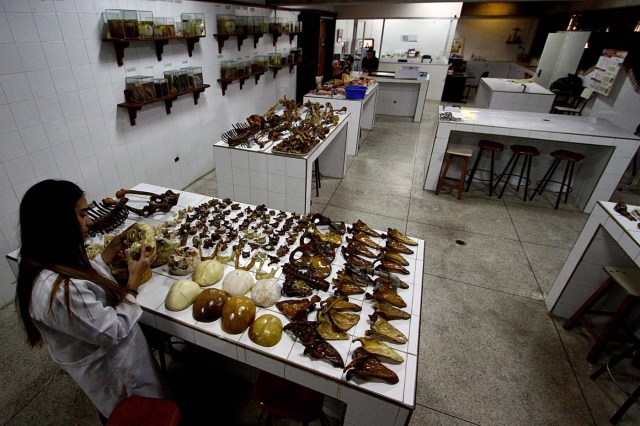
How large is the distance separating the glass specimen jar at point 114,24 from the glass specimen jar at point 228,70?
1.98m

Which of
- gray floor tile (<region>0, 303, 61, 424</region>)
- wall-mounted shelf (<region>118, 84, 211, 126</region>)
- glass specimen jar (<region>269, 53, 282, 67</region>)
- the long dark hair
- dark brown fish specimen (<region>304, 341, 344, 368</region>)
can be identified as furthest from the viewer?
glass specimen jar (<region>269, 53, 282, 67</region>)

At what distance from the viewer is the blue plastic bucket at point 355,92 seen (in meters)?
5.84

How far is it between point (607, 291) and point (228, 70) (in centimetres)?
557

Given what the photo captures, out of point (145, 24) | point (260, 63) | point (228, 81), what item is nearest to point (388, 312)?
point (145, 24)

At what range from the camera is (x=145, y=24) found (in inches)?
140

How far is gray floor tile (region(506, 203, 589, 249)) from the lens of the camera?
414cm

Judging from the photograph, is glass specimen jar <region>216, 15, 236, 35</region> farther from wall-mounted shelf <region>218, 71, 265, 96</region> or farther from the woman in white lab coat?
the woman in white lab coat

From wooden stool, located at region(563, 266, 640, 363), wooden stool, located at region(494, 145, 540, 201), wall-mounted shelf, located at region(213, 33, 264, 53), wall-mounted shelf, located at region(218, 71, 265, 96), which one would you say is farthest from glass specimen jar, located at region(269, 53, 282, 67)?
wooden stool, located at region(563, 266, 640, 363)

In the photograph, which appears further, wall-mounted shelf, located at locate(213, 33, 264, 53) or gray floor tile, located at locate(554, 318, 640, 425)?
wall-mounted shelf, located at locate(213, 33, 264, 53)

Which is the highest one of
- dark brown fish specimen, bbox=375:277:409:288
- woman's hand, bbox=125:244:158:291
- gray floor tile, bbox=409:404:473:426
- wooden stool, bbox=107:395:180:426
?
woman's hand, bbox=125:244:158:291

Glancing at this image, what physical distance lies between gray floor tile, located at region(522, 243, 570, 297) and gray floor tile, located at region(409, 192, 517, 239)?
1.02 ft

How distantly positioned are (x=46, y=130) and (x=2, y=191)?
65 centimetres

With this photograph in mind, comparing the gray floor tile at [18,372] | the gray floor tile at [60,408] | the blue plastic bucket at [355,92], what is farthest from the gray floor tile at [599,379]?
the blue plastic bucket at [355,92]

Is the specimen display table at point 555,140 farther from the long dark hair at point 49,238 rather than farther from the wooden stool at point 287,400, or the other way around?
the long dark hair at point 49,238
